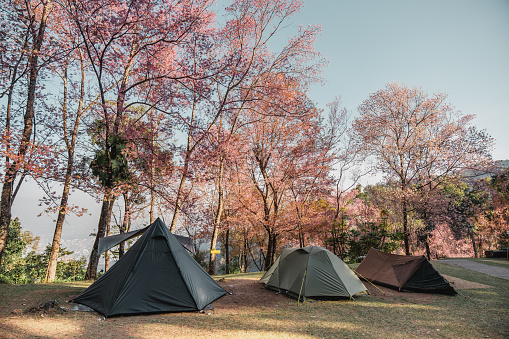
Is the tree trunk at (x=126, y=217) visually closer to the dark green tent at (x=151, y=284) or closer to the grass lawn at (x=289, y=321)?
the grass lawn at (x=289, y=321)

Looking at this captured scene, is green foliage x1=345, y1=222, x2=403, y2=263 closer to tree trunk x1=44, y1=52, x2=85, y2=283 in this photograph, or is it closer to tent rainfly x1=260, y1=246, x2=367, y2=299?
tent rainfly x1=260, y1=246, x2=367, y2=299

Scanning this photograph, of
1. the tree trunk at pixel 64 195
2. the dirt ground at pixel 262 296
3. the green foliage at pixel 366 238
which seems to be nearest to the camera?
the dirt ground at pixel 262 296

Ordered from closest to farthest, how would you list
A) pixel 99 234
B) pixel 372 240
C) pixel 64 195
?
pixel 64 195
pixel 99 234
pixel 372 240

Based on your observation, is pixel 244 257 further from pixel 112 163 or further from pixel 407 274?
pixel 112 163

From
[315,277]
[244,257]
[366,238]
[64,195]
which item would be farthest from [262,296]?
[244,257]

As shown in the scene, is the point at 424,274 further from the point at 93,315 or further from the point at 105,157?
the point at 105,157

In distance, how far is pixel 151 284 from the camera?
6523mm

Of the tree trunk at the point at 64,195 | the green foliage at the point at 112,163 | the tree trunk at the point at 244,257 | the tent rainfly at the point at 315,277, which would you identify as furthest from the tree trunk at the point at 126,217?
the tent rainfly at the point at 315,277

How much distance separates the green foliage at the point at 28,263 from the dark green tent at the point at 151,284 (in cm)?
1376

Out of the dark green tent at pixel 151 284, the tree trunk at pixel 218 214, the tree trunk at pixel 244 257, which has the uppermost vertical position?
the tree trunk at pixel 218 214

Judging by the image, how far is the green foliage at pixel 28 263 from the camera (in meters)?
17.5

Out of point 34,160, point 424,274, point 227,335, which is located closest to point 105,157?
point 34,160

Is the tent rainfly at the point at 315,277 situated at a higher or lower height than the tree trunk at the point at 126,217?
lower

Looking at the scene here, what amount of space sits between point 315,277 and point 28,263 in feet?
69.4
